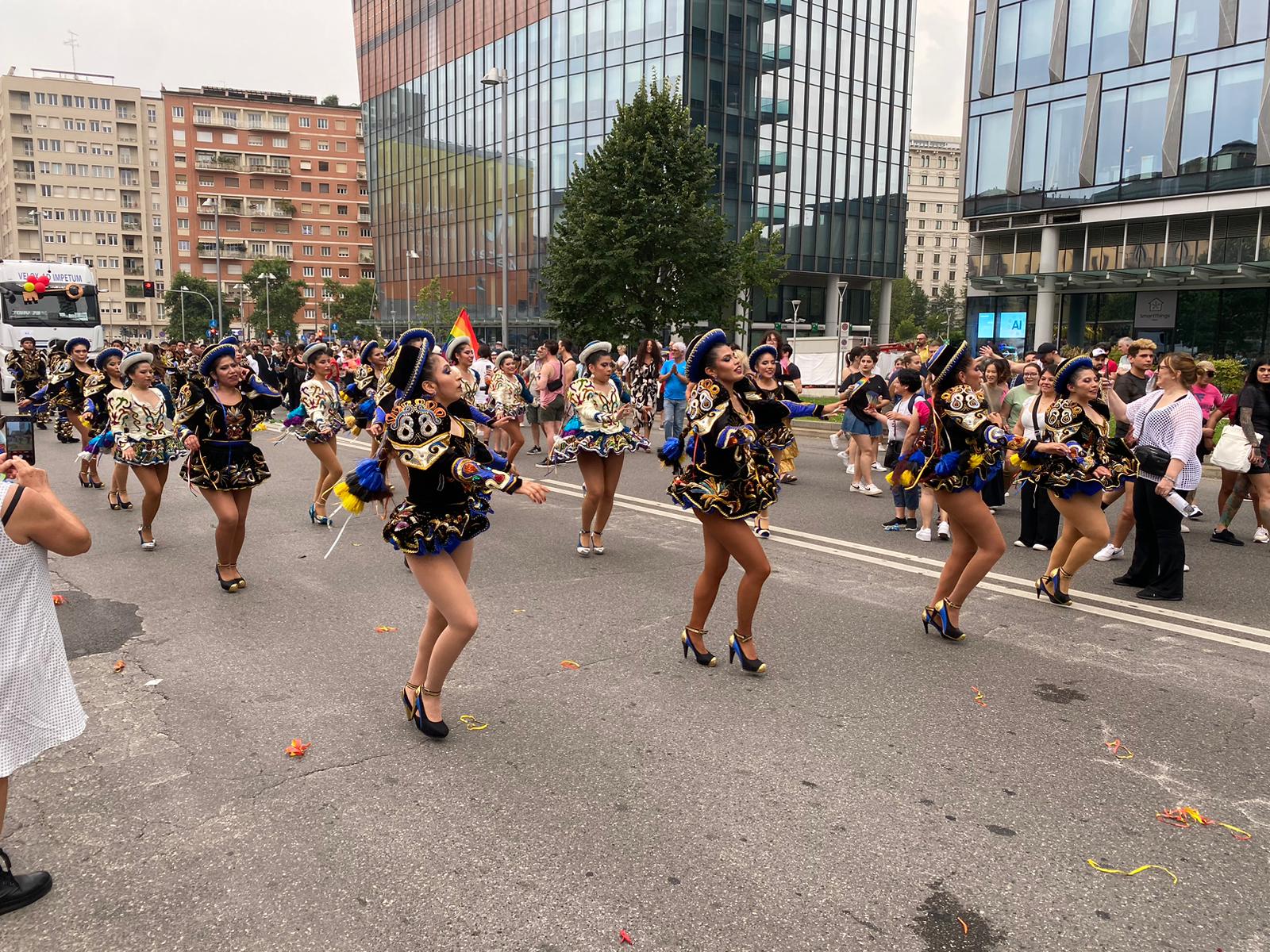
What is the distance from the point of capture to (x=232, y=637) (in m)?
6.25

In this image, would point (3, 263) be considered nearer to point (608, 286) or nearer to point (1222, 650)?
point (608, 286)

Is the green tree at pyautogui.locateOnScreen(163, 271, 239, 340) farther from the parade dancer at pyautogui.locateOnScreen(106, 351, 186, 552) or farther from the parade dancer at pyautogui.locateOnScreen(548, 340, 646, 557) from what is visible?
the parade dancer at pyautogui.locateOnScreen(548, 340, 646, 557)

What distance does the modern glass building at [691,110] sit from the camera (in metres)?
51.2

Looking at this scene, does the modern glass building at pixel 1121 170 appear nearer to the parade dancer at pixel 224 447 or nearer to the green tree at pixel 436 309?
the green tree at pixel 436 309

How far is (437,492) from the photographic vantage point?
463 centimetres

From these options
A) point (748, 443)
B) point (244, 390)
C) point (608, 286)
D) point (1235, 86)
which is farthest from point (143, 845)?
point (1235, 86)

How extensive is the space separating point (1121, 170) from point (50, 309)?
120 feet

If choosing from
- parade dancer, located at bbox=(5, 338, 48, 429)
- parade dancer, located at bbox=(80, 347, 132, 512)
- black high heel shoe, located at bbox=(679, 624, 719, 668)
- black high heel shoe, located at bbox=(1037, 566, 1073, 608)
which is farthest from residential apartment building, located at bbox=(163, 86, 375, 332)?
black high heel shoe, located at bbox=(679, 624, 719, 668)

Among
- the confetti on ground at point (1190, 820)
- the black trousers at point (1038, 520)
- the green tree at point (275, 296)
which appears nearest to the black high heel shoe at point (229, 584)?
the confetti on ground at point (1190, 820)

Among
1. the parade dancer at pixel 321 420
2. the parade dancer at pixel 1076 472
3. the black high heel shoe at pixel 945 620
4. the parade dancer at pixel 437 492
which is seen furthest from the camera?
the parade dancer at pixel 321 420

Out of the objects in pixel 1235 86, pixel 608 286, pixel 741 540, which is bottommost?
pixel 741 540

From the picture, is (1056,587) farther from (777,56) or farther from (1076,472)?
(777,56)

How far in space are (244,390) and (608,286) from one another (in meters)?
20.0

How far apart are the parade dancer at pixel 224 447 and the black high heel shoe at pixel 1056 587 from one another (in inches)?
246
